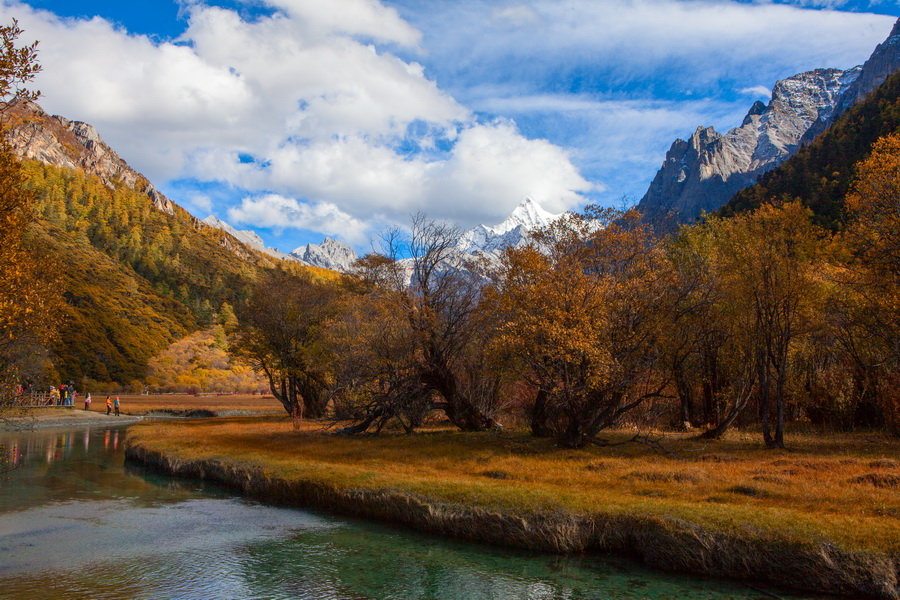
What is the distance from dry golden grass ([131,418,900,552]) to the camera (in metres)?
14.5

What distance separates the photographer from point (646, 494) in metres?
17.7

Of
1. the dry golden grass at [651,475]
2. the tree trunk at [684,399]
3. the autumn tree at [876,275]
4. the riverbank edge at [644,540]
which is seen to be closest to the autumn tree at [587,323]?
the dry golden grass at [651,475]

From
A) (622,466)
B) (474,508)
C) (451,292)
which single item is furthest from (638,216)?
(474,508)

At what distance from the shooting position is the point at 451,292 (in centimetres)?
3509

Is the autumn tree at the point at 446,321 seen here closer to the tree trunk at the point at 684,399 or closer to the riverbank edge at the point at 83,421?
the tree trunk at the point at 684,399

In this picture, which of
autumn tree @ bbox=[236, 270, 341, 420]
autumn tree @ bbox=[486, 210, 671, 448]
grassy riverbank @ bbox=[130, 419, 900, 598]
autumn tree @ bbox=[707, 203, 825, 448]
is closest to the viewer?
grassy riverbank @ bbox=[130, 419, 900, 598]

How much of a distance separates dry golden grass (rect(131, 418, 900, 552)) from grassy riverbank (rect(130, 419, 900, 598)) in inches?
2.1

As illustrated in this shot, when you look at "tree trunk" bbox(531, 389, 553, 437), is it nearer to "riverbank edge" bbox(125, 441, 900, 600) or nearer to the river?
"riverbank edge" bbox(125, 441, 900, 600)

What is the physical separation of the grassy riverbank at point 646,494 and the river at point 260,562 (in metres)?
0.70

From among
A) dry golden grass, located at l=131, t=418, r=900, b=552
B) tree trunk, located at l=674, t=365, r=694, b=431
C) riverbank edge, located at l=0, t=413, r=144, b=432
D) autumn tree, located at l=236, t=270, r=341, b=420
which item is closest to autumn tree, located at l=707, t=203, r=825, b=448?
dry golden grass, located at l=131, t=418, r=900, b=552

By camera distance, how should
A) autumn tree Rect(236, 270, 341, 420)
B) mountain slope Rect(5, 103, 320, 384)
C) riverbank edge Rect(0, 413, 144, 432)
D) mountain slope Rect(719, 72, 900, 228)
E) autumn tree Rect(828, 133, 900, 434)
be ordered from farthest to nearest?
mountain slope Rect(5, 103, 320, 384), mountain slope Rect(719, 72, 900, 228), riverbank edge Rect(0, 413, 144, 432), autumn tree Rect(236, 270, 341, 420), autumn tree Rect(828, 133, 900, 434)

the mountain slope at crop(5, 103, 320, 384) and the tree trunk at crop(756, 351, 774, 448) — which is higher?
the mountain slope at crop(5, 103, 320, 384)

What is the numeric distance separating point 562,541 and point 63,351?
115 meters

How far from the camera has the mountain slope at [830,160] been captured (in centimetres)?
9609
